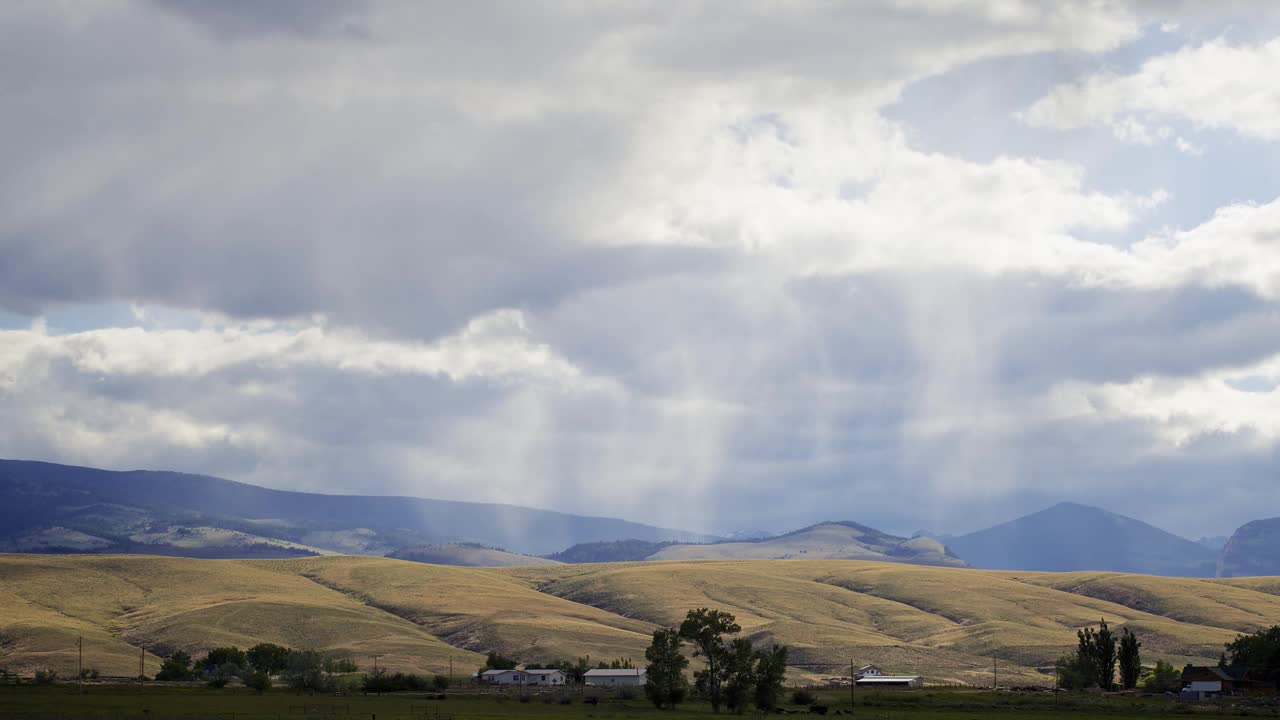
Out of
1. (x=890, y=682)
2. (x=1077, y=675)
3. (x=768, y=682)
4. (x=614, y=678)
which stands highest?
(x=768, y=682)

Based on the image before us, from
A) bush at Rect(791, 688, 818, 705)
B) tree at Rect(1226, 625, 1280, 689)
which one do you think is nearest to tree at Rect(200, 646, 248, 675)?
bush at Rect(791, 688, 818, 705)

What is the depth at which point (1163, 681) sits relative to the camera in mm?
178625

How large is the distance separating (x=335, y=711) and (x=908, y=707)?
60.1 m

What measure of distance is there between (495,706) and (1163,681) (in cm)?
9736

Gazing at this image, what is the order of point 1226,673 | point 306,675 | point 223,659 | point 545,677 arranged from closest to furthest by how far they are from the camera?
1. point 306,675
2. point 1226,673
3. point 545,677
4. point 223,659

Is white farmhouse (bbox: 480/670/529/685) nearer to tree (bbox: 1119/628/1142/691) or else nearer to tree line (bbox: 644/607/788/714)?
tree line (bbox: 644/607/788/714)

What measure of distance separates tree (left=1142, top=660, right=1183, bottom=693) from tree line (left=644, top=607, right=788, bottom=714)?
195 feet

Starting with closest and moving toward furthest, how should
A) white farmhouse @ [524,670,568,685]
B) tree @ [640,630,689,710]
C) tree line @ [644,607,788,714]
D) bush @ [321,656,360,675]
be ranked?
tree line @ [644,607,788,714] < tree @ [640,630,689,710] < bush @ [321,656,360,675] < white farmhouse @ [524,670,568,685]

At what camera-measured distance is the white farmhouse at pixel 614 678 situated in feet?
603

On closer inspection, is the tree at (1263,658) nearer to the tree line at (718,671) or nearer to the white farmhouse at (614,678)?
the tree line at (718,671)

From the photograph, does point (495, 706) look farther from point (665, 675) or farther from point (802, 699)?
point (802, 699)

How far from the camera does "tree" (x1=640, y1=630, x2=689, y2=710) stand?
141500 mm

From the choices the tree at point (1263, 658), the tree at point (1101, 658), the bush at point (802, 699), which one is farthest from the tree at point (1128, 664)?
the bush at point (802, 699)

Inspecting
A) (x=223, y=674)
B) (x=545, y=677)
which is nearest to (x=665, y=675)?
(x=545, y=677)
